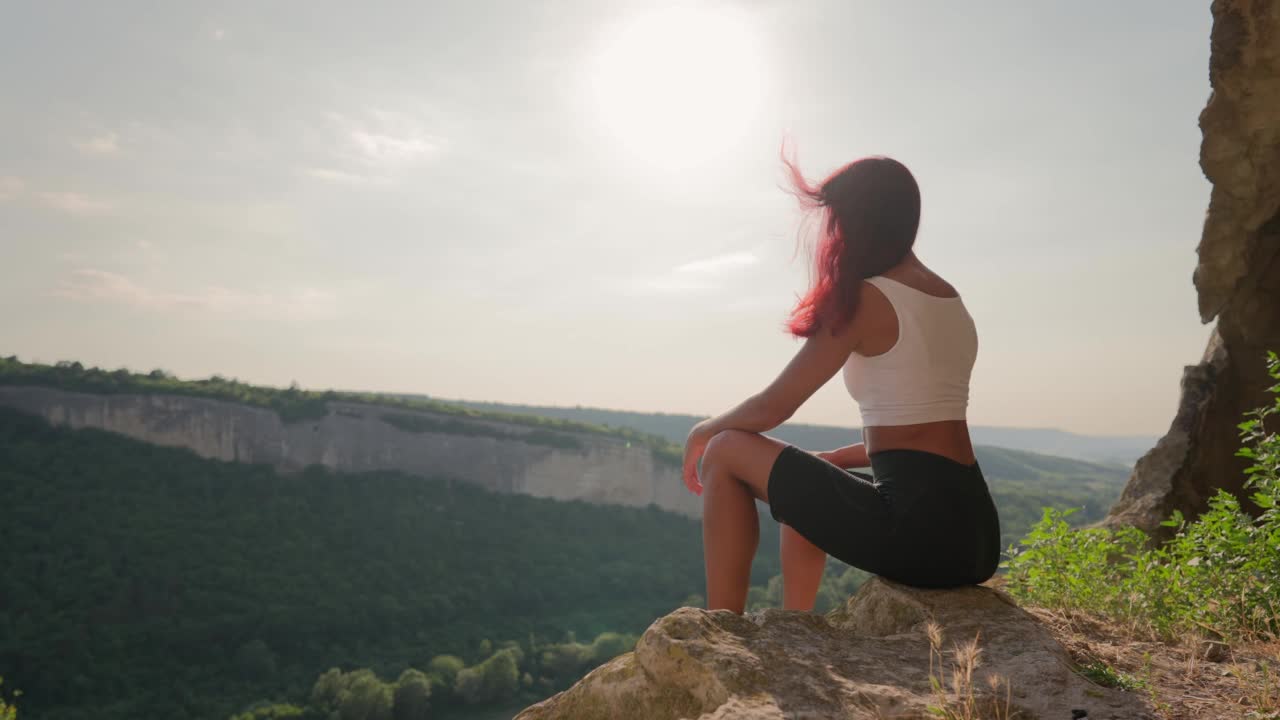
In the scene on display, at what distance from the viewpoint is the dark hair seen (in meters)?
2.51

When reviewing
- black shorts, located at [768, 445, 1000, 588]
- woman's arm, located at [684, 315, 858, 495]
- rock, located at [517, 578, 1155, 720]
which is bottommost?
rock, located at [517, 578, 1155, 720]

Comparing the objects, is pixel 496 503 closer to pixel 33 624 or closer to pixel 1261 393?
pixel 33 624

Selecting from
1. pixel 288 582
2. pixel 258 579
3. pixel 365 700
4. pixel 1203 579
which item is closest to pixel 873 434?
pixel 1203 579

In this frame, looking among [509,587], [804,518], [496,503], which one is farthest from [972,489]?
[496,503]

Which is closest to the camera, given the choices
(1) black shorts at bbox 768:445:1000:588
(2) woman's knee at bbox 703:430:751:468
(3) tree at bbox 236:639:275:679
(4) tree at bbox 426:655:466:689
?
(1) black shorts at bbox 768:445:1000:588

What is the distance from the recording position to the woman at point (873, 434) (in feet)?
7.80

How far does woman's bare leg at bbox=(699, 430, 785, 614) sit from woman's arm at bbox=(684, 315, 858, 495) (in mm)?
61

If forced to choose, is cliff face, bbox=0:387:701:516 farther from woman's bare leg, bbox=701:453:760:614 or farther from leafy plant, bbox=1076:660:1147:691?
leafy plant, bbox=1076:660:1147:691

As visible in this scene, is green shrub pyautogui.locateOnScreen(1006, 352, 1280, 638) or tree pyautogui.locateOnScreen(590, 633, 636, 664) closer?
green shrub pyautogui.locateOnScreen(1006, 352, 1280, 638)

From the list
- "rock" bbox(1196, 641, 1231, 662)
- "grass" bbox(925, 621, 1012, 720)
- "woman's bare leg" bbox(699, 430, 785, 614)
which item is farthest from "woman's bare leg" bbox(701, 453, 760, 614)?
"rock" bbox(1196, 641, 1231, 662)

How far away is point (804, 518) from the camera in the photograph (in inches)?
97.3

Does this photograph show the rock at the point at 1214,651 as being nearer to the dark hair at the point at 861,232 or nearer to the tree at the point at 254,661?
the dark hair at the point at 861,232

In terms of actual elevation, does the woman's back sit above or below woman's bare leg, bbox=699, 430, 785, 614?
above

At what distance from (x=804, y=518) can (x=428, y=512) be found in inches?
2376
